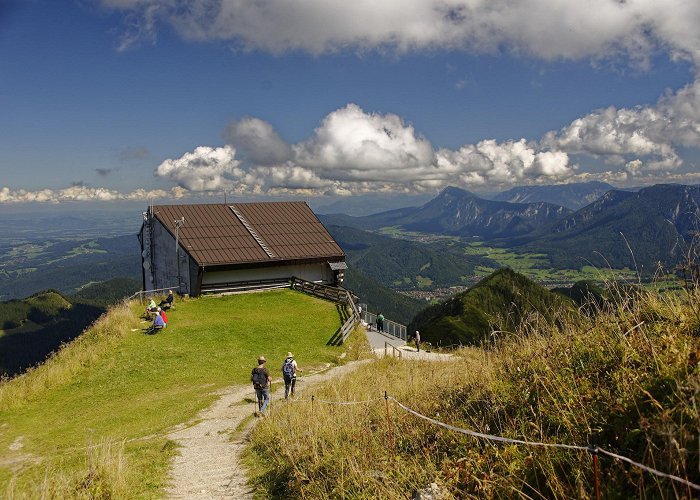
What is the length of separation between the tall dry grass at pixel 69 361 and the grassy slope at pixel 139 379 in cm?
6

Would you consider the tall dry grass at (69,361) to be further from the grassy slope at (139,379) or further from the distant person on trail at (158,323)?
the distant person on trail at (158,323)

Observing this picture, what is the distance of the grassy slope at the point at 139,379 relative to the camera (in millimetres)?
11086

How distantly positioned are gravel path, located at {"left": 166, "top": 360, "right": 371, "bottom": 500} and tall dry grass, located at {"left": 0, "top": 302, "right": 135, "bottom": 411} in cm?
747

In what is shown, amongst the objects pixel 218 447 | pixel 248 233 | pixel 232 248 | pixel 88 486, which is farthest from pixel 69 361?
pixel 248 233

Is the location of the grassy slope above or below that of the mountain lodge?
below

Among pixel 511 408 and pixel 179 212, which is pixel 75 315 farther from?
pixel 511 408

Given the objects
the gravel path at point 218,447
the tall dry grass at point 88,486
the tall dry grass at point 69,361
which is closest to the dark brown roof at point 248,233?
the tall dry grass at point 69,361

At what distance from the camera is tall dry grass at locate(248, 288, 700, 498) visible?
4555 mm

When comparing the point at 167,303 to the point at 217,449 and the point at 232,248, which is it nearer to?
the point at 232,248

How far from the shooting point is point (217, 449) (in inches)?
459

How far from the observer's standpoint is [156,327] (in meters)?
26.0

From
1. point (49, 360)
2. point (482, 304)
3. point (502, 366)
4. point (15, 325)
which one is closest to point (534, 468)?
point (502, 366)

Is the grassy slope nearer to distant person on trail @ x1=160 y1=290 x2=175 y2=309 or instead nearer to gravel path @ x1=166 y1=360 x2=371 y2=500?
gravel path @ x1=166 y1=360 x2=371 y2=500

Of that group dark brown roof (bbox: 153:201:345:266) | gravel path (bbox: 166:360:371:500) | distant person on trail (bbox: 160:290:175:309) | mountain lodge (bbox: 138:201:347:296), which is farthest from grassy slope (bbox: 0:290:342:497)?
dark brown roof (bbox: 153:201:345:266)
